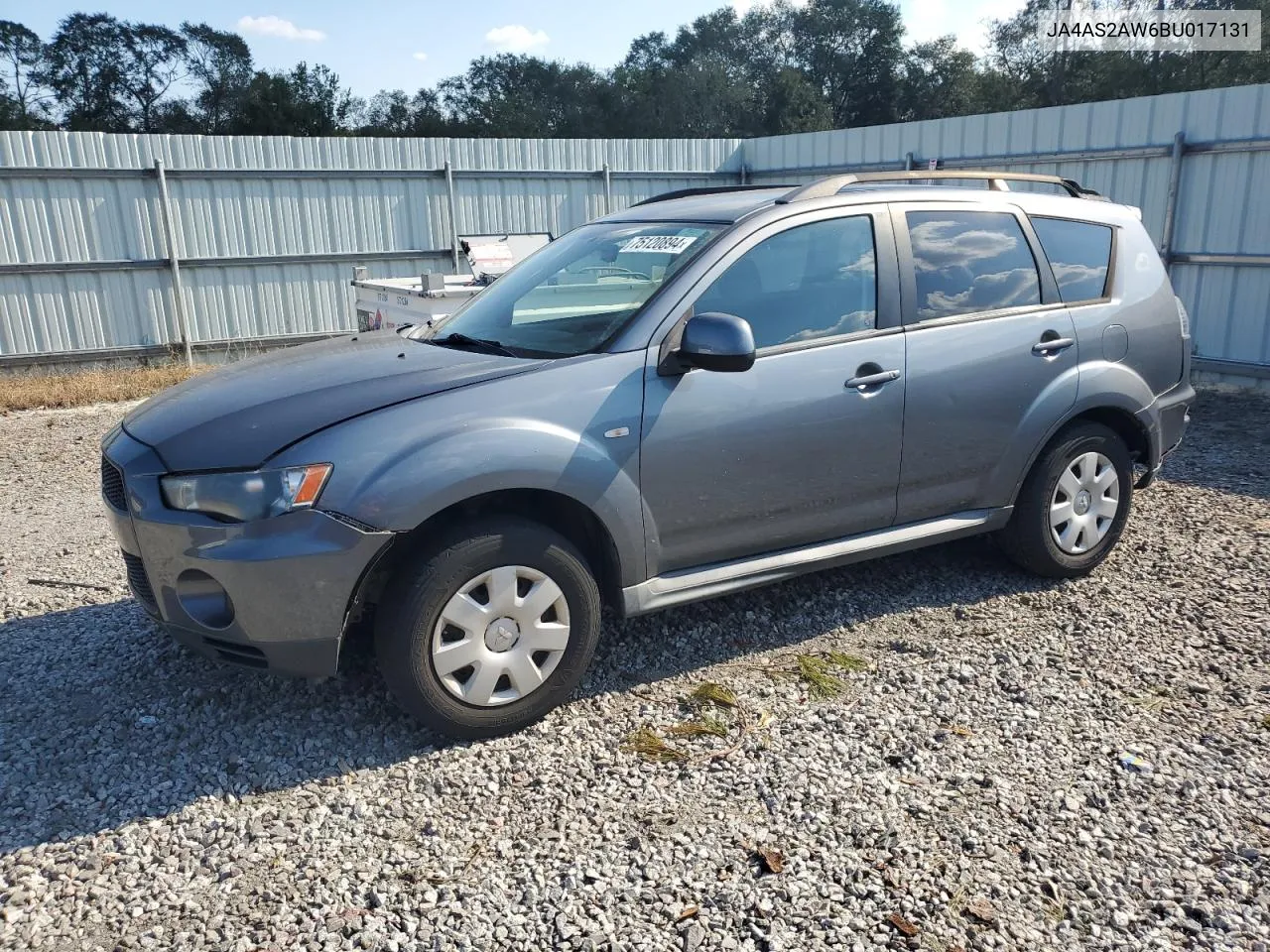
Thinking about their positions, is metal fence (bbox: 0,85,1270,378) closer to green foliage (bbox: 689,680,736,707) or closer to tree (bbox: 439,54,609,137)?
green foliage (bbox: 689,680,736,707)

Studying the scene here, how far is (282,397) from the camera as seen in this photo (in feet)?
11.7

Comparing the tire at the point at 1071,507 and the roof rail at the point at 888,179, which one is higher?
the roof rail at the point at 888,179

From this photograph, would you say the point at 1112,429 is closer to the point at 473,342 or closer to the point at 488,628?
the point at 473,342

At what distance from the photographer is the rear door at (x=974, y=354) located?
4332 mm

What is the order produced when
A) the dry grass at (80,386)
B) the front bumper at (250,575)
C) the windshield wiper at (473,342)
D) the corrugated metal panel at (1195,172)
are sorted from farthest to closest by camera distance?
the dry grass at (80,386) → the corrugated metal panel at (1195,172) → the windshield wiper at (473,342) → the front bumper at (250,575)

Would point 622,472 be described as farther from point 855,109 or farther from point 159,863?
point 855,109

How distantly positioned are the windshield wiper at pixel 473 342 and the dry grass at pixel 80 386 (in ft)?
26.4

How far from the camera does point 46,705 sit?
3.89 meters

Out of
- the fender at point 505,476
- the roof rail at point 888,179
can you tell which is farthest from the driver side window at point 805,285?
the fender at point 505,476

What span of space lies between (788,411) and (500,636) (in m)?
1.41

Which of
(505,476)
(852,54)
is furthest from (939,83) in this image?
(505,476)

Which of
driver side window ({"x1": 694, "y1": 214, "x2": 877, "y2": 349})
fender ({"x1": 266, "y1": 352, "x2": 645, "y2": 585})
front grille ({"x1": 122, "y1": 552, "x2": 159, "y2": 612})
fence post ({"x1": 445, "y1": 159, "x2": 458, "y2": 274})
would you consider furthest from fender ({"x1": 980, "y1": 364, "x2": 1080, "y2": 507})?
fence post ({"x1": 445, "y1": 159, "x2": 458, "y2": 274})

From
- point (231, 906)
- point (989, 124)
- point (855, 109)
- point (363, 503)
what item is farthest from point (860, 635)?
point (855, 109)

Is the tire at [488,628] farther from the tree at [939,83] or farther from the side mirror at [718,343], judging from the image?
the tree at [939,83]
